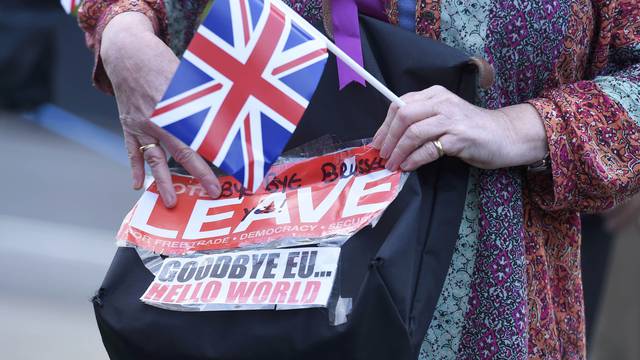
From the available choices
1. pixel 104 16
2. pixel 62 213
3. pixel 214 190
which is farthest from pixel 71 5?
pixel 62 213

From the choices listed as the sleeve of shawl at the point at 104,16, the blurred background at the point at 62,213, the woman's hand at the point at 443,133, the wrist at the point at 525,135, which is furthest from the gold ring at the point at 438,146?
the blurred background at the point at 62,213

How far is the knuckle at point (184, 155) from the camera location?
1.56 meters

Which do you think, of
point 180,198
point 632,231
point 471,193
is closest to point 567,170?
point 471,193

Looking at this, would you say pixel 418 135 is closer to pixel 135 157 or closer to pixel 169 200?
pixel 169 200

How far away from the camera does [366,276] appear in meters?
1.32

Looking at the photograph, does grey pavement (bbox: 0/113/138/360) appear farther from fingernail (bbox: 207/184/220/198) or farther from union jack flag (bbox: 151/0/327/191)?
union jack flag (bbox: 151/0/327/191)

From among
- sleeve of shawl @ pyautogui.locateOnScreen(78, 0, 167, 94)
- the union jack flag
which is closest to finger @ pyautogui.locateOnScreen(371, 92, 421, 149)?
the union jack flag

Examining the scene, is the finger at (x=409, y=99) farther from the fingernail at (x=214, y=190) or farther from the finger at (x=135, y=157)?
the finger at (x=135, y=157)

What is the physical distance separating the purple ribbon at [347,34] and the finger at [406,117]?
0.10 m

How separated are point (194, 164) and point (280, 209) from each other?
0.60 feet

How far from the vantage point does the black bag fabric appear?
51.8 inches

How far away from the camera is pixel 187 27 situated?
1.74 metres

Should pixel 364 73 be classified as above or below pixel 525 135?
above

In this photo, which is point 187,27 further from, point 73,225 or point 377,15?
point 73,225
